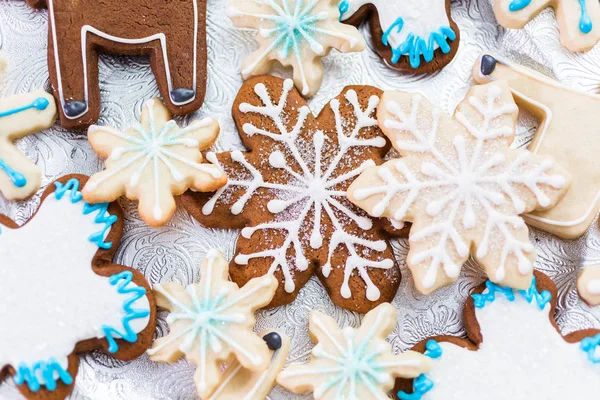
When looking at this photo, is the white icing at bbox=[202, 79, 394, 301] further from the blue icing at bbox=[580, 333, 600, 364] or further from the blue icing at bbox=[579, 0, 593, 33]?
the blue icing at bbox=[579, 0, 593, 33]

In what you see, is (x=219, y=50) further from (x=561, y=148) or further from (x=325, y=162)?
(x=561, y=148)

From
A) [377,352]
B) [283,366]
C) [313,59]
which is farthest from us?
[313,59]

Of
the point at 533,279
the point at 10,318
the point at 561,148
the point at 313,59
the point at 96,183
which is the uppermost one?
the point at 313,59

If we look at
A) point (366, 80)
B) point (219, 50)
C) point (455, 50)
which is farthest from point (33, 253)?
point (455, 50)

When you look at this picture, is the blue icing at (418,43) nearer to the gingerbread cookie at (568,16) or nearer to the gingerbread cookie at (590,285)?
the gingerbread cookie at (568,16)

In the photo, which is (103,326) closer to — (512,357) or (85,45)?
(85,45)

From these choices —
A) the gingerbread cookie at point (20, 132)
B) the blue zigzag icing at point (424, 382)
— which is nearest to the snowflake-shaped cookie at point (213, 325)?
the blue zigzag icing at point (424, 382)

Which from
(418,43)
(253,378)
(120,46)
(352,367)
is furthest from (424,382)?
(120,46)
